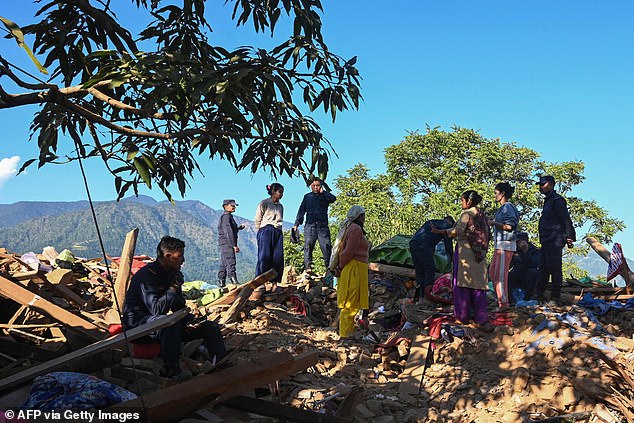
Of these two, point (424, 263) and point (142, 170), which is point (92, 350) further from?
point (424, 263)

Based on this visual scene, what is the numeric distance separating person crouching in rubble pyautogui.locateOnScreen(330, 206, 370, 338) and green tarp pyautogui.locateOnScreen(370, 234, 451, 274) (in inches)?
104

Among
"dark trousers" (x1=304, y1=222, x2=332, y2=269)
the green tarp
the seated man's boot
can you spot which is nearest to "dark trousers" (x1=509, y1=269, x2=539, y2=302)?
the green tarp

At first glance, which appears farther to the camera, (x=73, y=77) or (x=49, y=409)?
(x=73, y=77)

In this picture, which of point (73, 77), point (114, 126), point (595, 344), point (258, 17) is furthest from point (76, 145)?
point (595, 344)

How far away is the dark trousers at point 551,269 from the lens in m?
7.71

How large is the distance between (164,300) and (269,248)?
164 inches

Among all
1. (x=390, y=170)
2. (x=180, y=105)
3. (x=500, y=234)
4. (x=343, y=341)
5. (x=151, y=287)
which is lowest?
(x=343, y=341)

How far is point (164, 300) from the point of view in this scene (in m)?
4.66

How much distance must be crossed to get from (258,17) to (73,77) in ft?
4.50

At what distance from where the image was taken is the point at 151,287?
471 cm

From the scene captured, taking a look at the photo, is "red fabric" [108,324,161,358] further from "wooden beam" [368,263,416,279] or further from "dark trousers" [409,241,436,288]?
"wooden beam" [368,263,416,279]

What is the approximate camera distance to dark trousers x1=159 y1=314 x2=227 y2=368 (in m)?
4.62

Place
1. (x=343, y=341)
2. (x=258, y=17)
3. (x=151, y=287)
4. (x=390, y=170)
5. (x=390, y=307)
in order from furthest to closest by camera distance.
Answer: (x=390, y=170), (x=390, y=307), (x=343, y=341), (x=151, y=287), (x=258, y=17)

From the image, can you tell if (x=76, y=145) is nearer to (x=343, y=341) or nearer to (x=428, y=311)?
(x=343, y=341)
